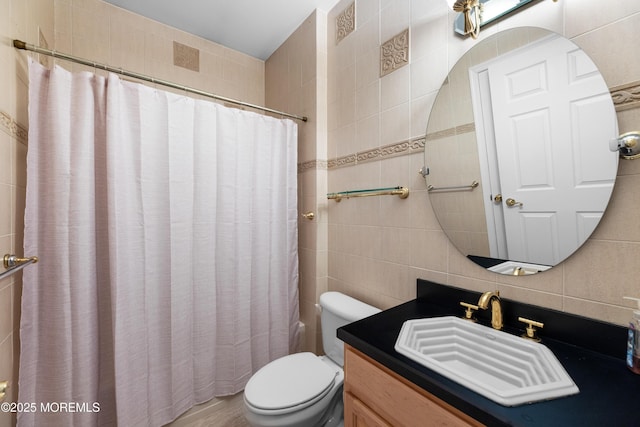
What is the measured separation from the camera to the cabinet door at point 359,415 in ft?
2.58

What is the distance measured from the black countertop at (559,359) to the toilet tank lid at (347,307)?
26 centimetres

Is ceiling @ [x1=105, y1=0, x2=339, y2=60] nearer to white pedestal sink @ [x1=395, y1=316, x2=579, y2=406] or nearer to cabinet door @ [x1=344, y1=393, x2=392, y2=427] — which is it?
white pedestal sink @ [x1=395, y1=316, x2=579, y2=406]

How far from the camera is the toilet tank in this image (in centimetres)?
133

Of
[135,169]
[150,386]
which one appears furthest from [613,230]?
[150,386]

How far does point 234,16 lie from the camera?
5.86 feet

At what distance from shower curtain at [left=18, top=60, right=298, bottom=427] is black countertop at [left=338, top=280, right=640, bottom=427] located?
948 millimetres

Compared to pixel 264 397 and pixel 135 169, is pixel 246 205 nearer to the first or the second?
pixel 135 169

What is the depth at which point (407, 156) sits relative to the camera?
4.18 feet

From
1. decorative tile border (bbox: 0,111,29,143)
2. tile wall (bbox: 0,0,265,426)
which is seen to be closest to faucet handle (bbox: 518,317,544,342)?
tile wall (bbox: 0,0,265,426)

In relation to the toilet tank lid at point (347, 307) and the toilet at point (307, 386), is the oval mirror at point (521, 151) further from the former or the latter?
the toilet at point (307, 386)

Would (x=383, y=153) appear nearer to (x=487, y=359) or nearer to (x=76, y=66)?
(x=487, y=359)

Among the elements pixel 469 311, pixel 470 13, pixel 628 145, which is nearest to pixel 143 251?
pixel 469 311

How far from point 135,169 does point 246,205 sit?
592mm

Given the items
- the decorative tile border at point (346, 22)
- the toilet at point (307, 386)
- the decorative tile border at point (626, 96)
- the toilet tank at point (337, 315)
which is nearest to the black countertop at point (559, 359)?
the toilet tank at point (337, 315)
